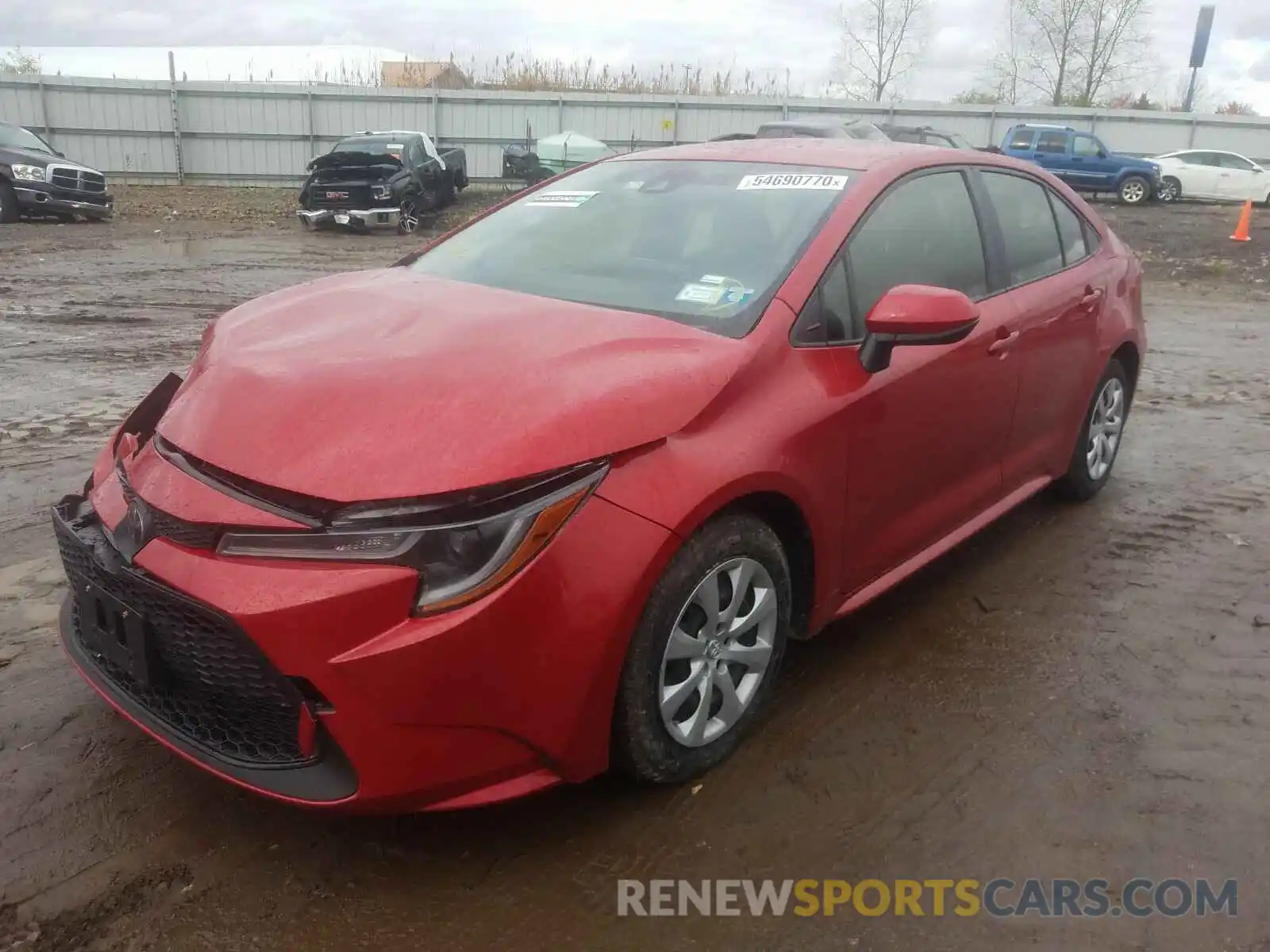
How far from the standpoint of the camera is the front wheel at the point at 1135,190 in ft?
77.4

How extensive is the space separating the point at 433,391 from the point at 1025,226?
2743mm

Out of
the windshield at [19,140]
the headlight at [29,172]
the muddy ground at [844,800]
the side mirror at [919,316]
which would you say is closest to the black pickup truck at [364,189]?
the headlight at [29,172]

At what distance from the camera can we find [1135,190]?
23.7 metres

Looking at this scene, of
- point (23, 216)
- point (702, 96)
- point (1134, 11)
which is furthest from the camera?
point (1134, 11)

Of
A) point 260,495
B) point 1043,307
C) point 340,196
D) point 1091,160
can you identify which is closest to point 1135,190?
point 1091,160

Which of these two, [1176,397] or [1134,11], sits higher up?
[1134,11]

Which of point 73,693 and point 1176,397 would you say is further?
point 1176,397

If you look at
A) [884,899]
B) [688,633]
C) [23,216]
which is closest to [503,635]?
[688,633]

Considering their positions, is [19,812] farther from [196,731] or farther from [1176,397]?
[1176,397]

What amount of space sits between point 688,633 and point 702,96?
26565mm

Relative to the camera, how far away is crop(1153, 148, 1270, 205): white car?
24.3m

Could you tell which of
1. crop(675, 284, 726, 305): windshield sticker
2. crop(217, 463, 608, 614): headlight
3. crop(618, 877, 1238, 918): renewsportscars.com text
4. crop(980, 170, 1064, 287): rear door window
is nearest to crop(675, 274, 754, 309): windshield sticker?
crop(675, 284, 726, 305): windshield sticker

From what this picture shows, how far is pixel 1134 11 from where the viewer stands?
149 ft

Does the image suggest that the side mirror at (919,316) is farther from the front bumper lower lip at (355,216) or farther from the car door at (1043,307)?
the front bumper lower lip at (355,216)
